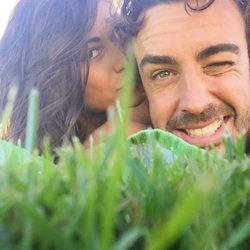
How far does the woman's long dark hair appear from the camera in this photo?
6.23ft

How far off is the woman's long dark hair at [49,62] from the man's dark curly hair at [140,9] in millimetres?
142

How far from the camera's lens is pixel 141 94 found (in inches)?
78.1

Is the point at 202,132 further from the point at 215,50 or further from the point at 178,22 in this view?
the point at 178,22

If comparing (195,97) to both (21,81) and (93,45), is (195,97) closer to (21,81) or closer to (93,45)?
(93,45)

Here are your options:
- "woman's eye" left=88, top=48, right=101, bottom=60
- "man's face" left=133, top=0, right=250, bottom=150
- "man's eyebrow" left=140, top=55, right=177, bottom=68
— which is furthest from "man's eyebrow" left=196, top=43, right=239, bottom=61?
"woman's eye" left=88, top=48, right=101, bottom=60

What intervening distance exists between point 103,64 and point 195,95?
37 centimetres

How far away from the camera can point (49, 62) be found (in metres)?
2.06

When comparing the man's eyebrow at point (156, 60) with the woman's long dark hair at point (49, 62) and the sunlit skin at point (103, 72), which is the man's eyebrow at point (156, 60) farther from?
the woman's long dark hair at point (49, 62)

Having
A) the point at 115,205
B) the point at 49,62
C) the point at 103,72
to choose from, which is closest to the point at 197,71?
the point at 103,72

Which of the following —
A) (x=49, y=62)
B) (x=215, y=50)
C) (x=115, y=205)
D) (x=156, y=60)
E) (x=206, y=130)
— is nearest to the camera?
(x=115, y=205)

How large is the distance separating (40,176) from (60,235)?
0.10m

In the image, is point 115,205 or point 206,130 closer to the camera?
point 115,205

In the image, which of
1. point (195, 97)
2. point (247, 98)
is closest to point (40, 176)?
point (195, 97)

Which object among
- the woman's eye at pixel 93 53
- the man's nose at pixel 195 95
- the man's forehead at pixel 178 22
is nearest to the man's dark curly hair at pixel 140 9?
the man's forehead at pixel 178 22
